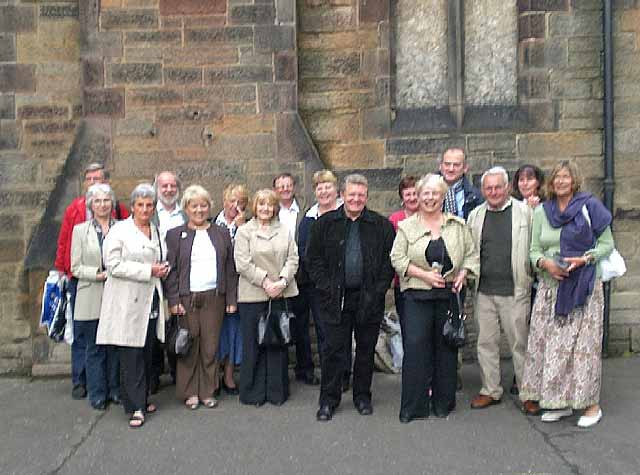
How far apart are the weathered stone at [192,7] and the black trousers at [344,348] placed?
3115 mm

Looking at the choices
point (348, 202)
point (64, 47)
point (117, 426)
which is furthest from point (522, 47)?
point (117, 426)

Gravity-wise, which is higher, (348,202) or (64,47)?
(64,47)

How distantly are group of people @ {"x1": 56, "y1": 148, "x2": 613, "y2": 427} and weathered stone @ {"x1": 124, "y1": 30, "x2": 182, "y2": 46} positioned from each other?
5.21 ft

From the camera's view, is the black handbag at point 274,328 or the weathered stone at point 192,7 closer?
the black handbag at point 274,328

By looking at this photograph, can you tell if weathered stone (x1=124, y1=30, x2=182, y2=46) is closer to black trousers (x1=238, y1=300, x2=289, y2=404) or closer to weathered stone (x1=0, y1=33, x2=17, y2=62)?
weathered stone (x1=0, y1=33, x2=17, y2=62)

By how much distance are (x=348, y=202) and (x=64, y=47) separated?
3622 millimetres

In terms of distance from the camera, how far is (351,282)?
532 cm

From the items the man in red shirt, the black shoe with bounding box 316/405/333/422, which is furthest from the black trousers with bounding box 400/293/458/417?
the man in red shirt

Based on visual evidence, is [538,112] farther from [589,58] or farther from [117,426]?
[117,426]

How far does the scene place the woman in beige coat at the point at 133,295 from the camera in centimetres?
531

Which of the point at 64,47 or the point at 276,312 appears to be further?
the point at 64,47

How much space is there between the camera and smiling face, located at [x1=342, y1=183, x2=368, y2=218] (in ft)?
17.4

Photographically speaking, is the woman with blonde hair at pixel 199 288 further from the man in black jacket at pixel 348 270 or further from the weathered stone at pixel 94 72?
the weathered stone at pixel 94 72

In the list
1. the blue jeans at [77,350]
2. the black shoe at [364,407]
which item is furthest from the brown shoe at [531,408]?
the blue jeans at [77,350]
